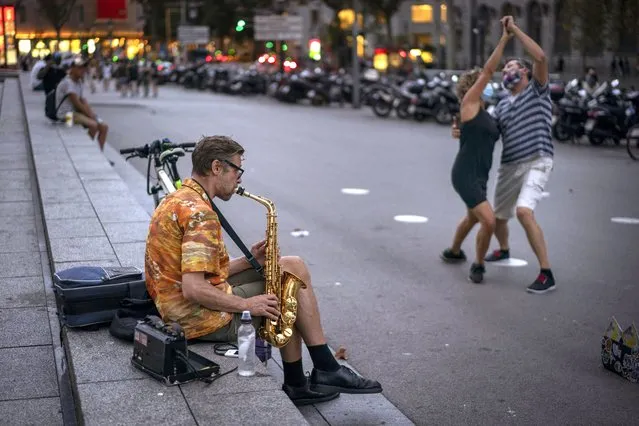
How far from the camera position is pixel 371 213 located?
501 inches

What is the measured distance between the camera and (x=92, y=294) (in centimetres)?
565

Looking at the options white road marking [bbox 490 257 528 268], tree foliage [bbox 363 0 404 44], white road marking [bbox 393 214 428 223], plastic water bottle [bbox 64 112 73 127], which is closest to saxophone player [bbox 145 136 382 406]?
white road marking [bbox 490 257 528 268]

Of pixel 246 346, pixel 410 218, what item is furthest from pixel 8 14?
pixel 246 346

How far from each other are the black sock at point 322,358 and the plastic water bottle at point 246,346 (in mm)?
550

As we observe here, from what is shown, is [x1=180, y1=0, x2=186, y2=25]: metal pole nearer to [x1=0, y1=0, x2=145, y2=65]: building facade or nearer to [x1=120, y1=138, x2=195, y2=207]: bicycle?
[x1=0, y1=0, x2=145, y2=65]: building facade

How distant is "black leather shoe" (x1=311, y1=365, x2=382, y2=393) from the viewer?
566cm

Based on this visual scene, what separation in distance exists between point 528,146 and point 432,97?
18567 millimetres

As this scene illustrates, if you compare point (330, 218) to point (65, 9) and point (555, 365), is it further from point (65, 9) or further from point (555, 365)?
point (65, 9)

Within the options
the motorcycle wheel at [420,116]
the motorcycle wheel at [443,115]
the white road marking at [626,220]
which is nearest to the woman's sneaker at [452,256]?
the white road marking at [626,220]

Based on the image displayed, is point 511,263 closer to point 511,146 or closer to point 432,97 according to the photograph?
point 511,146

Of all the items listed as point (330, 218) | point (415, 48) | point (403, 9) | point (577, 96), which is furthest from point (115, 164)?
point (403, 9)

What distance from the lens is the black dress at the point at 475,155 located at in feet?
29.7

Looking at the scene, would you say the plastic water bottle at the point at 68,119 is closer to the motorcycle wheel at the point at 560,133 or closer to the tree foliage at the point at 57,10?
the tree foliage at the point at 57,10

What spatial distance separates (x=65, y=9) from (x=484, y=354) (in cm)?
1512
